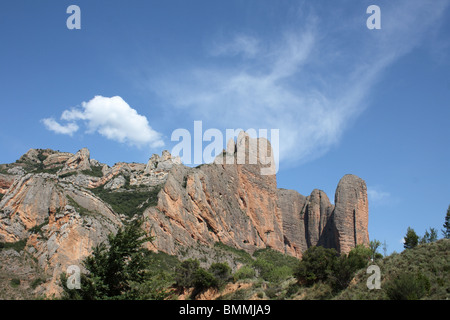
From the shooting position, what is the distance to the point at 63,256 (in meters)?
52.1

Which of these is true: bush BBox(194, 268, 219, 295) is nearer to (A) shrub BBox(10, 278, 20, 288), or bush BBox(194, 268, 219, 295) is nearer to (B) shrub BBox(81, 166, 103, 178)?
(A) shrub BBox(10, 278, 20, 288)

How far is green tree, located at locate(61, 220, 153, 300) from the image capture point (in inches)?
914

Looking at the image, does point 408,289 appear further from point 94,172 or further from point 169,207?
point 94,172

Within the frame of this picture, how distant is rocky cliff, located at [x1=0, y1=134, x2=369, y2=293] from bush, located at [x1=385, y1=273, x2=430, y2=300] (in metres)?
36.4

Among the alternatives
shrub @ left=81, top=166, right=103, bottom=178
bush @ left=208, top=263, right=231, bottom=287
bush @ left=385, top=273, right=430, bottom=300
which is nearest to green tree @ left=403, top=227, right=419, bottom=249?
bush @ left=385, top=273, right=430, bottom=300

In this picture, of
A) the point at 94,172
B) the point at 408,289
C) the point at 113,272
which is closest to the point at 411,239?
the point at 408,289

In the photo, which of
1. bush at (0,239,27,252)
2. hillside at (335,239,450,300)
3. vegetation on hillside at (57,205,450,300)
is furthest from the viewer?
bush at (0,239,27,252)

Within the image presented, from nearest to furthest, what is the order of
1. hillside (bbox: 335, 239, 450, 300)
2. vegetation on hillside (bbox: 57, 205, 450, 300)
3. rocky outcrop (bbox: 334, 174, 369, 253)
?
vegetation on hillside (bbox: 57, 205, 450, 300) < hillside (bbox: 335, 239, 450, 300) < rocky outcrop (bbox: 334, 174, 369, 253)

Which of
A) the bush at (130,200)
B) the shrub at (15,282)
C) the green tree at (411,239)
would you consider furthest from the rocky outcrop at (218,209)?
the green tree at (411,239)

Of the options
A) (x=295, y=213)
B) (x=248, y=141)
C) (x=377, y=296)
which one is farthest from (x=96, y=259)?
(x=295, y=213)

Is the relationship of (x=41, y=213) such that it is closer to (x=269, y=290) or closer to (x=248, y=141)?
(x=269, y=290)

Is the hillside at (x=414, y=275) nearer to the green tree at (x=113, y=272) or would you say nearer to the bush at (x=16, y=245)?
the green tree at (x=113, y=272)

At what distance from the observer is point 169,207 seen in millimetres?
80875

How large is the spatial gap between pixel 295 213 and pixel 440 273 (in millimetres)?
96318
